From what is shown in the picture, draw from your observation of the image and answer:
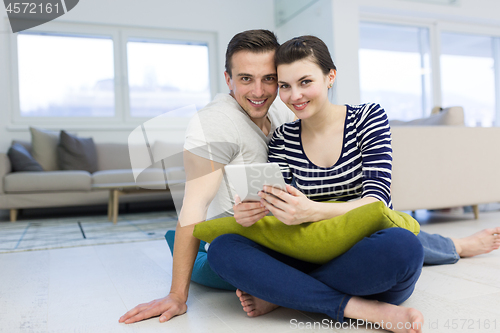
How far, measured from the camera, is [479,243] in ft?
5.78

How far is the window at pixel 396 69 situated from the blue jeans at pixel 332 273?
4.72 m

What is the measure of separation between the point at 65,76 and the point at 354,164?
16.3 ft

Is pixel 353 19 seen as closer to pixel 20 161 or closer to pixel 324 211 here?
pixel 20 161

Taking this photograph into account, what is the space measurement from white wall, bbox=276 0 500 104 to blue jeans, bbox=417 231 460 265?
11.0ft

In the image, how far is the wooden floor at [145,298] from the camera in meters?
1.09

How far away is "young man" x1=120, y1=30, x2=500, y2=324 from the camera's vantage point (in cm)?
119

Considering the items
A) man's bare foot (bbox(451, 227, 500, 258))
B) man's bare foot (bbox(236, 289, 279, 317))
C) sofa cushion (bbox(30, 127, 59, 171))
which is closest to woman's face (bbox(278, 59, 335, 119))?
man's bare foot (bbox(236, 289, 279, 317))

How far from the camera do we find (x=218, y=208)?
136cm

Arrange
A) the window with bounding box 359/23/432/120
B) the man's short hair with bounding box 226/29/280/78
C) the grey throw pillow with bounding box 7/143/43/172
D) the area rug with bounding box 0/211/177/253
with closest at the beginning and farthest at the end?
the man's short hair with bounding box 226/29/280/78 → the area rug with bounding box 0/211/177/253 → the grey throw pillow with bounding box 7/143/43/172 → the window with bounding box 359/23/432/120

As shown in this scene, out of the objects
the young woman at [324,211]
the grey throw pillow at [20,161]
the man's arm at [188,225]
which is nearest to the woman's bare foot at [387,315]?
the young woman at [324,211]

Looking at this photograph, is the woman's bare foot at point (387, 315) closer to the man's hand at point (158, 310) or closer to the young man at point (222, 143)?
the young man at point (222, 143)

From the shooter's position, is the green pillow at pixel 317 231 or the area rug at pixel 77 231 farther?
the area rug at pixel 77 231

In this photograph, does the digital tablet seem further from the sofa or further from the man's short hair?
the sofa

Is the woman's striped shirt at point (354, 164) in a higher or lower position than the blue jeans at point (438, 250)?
higher
